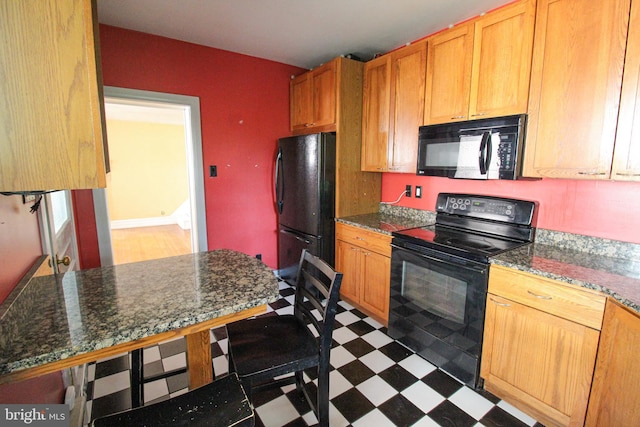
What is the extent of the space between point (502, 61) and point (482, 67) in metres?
0.12

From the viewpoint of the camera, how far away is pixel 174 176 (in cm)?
701

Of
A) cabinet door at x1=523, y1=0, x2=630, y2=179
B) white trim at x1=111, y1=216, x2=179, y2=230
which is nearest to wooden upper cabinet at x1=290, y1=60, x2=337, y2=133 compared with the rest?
cabinet door at x1=523, y1=0, x2=630, y2=179

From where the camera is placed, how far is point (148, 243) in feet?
17.3

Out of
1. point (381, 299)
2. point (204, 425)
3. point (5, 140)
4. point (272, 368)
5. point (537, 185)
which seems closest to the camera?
point (5, 140)

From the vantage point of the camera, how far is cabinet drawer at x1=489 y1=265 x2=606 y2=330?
1.38 m

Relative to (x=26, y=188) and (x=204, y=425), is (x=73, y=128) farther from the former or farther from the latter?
(x=204, y=425)

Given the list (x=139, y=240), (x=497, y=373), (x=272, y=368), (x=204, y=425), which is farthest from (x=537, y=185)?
Result: (x=139, y=240)

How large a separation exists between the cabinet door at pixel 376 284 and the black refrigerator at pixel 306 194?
486mm

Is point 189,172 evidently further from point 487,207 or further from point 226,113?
point 487,207

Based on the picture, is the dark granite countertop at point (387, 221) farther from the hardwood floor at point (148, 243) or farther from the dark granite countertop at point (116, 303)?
the hardwood floor at point (148, 243)

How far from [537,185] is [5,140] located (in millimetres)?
2596

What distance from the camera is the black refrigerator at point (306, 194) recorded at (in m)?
2.84

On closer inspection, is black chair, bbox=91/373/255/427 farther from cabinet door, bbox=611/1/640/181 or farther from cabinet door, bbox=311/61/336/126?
cabinet door, bbox=311/61/336/126

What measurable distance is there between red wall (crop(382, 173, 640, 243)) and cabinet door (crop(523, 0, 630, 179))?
29 cm
